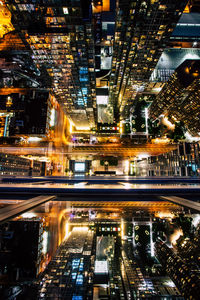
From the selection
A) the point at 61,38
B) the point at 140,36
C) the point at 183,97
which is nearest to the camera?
the point at 61,38

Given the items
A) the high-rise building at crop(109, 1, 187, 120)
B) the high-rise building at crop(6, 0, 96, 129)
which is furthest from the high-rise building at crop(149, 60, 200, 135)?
the high-rise building at crop(6, 0, 96, 129)

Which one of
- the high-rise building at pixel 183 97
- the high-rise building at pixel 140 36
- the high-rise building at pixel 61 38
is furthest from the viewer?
the high-rise building at pixel 183 97

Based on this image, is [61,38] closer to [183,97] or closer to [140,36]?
[140,36]

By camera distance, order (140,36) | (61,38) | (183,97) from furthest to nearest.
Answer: (183,97), (140,36), (61,38)

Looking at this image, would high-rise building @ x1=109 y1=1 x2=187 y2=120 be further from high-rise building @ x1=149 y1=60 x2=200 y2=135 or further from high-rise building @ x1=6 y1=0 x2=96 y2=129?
high-rise building @ x1=149 y1=60 x2=200 y2=135

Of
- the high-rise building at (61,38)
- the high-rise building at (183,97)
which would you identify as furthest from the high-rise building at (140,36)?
the high-rise building at (183,97)

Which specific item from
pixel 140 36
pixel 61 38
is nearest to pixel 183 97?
pixel 140 36

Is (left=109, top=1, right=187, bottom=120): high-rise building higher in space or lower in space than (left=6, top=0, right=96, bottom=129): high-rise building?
higher

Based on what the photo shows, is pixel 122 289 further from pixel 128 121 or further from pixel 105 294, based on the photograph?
pixel 128 121

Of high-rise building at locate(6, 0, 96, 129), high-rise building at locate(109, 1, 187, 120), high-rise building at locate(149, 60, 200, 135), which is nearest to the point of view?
high-rise building at locate(6, 0, 96, 129)

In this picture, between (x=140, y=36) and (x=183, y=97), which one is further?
(x=183, y=97)

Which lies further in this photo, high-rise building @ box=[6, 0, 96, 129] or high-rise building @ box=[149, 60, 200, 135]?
high-rise building @ box=[149, 60, 200, 135]

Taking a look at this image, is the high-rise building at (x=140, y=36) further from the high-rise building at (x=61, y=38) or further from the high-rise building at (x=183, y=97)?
the high-rise building at (x=183, y=97)
